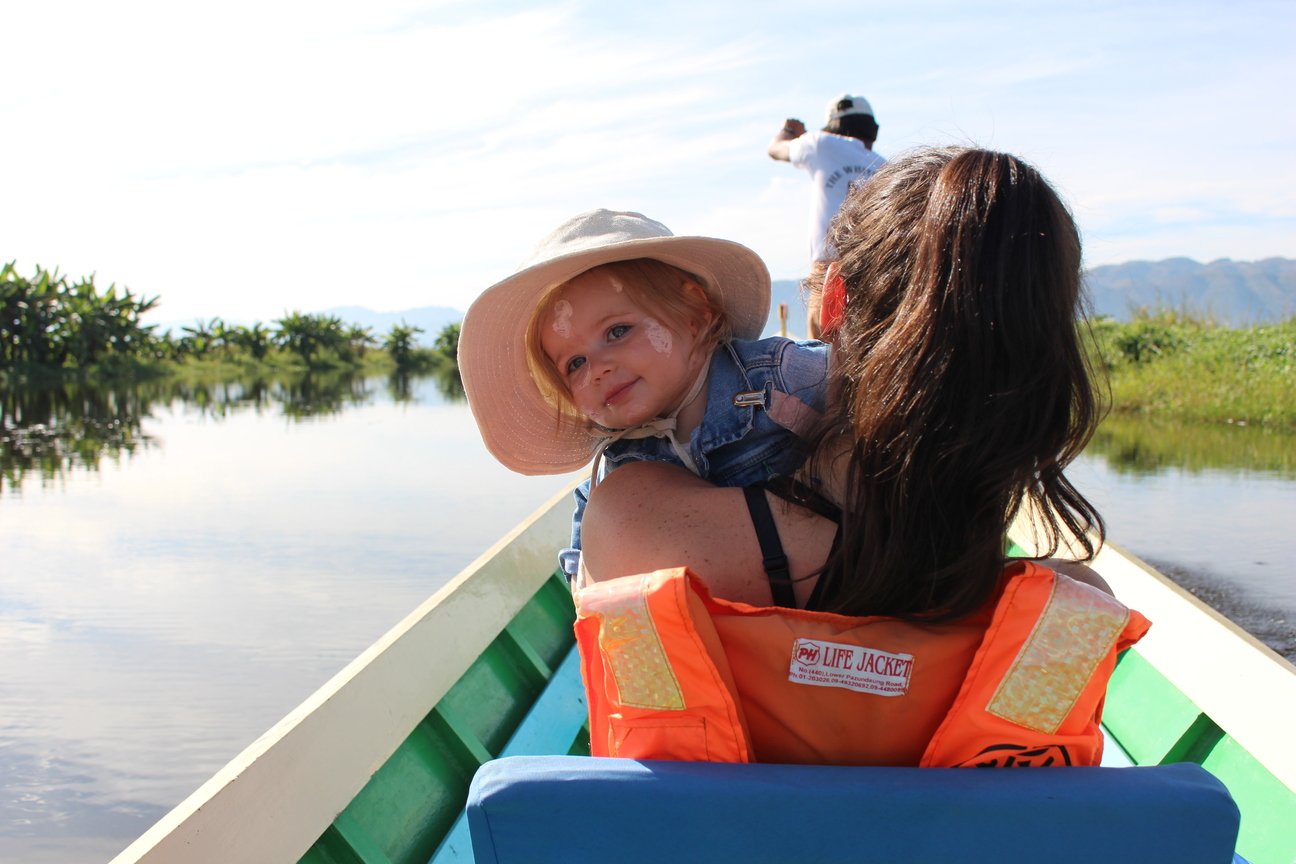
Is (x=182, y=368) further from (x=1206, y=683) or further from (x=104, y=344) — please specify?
(x=1206, y=683)

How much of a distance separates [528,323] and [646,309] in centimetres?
17

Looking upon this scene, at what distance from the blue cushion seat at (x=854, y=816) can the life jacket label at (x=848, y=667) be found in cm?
8

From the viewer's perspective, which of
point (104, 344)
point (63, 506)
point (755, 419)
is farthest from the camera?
point (104, 344)

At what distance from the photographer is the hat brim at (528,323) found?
1.18 meters

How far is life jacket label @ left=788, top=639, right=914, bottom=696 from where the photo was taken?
84 cm

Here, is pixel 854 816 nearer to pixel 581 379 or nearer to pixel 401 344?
pixel 581 379

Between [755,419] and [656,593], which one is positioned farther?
[755,419]

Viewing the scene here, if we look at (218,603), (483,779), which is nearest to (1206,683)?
(483,779)

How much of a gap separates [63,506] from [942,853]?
28.8 ft

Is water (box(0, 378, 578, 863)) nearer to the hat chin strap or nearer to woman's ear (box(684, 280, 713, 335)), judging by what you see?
the hat chin strap

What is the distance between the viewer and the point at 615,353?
3.85 feet

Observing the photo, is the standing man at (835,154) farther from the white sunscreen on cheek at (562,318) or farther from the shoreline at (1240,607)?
the white sunscreen on cheek at (562,318)

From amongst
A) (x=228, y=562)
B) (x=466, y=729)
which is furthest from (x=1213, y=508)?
(x=228, y=562)

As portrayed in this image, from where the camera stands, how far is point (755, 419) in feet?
3.62
